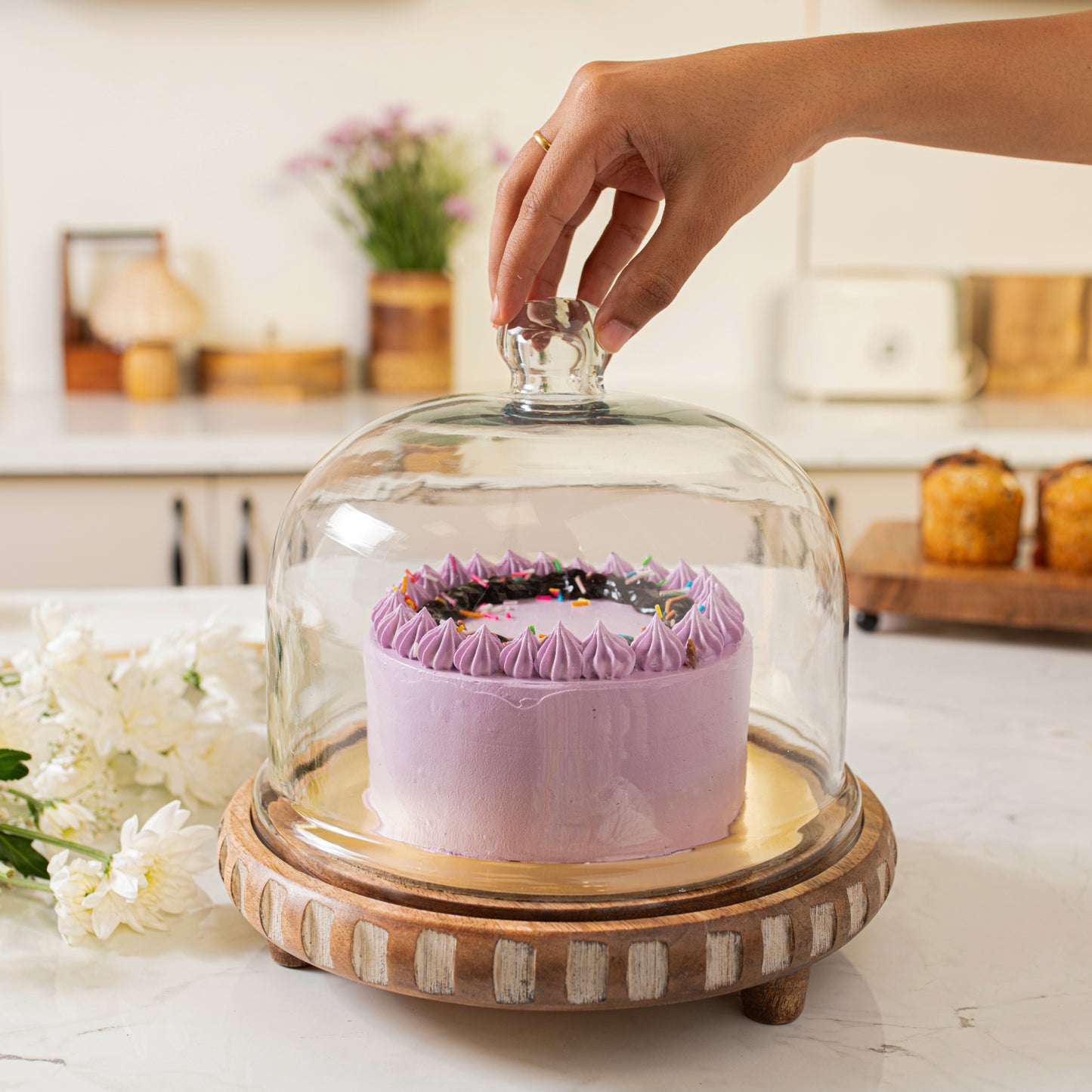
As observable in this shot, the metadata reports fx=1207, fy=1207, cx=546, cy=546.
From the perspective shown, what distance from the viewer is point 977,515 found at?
1299 millimetres

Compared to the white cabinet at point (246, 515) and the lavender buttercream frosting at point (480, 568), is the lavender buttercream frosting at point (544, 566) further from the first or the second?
the white cabinet at point (246, 515)

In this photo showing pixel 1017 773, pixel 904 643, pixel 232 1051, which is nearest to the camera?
pixel 232 1051

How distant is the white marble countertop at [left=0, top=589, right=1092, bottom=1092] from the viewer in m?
0.53

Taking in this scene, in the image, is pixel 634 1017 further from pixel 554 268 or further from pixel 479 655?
pixel 554 268

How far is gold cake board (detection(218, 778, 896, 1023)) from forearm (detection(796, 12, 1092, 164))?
0.43 metres

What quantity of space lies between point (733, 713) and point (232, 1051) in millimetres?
297

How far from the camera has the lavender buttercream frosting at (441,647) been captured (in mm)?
621

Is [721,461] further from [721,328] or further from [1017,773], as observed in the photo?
[721,328]

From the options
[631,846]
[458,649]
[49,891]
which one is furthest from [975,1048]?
[49,891]

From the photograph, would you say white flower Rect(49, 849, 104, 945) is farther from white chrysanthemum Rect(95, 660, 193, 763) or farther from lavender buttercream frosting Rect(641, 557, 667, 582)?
lavender buttercream frosting Rect(641, 557, 667, 582)

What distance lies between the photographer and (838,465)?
2.00 m

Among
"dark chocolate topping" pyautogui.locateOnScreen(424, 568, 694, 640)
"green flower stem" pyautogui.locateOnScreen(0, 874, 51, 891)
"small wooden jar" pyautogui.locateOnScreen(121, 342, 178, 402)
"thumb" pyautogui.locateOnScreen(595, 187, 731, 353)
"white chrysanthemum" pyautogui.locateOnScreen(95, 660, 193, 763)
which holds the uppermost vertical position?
"thumb" pyautogui.locateOnScreen(595, 187, 731, 353)

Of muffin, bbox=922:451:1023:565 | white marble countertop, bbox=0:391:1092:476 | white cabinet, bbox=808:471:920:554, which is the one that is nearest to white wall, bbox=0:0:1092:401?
white marble countertop, bbox=0:391:1092:476

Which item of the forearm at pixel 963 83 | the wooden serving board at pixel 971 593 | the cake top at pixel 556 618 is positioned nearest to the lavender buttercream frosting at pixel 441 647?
the cake top at pixel 556 618
